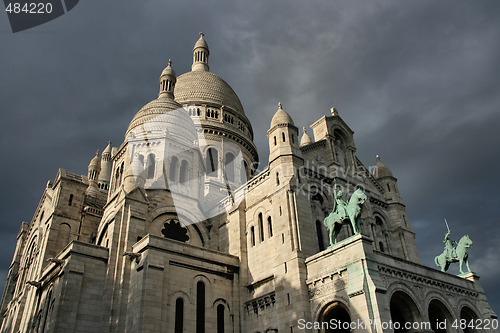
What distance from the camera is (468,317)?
2723 cm

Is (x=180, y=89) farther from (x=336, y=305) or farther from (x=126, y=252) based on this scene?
(x=336, y=305)

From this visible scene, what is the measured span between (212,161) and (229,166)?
2.07 m

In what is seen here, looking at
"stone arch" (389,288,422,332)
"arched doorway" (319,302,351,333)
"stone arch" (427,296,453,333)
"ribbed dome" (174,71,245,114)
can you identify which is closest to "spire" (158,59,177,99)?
"ribbed dome" (174,71,245,114)

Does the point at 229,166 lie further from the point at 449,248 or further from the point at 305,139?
the point at 449,248

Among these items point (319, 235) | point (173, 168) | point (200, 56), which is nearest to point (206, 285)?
point (319, 235)

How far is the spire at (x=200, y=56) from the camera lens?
58.6 metres

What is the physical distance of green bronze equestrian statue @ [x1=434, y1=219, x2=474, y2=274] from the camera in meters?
28.5

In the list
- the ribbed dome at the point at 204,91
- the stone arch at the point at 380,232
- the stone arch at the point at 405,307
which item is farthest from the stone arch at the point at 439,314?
the ribbed dome at the point at 204,91

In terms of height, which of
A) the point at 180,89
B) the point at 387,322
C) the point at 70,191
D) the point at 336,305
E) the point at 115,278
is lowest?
the point at 387,322

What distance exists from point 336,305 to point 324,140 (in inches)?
583

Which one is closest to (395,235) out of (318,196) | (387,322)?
(318,196)

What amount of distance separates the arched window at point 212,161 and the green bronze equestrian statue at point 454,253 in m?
22.9

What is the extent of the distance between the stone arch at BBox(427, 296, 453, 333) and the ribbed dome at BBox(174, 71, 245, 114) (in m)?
33.4

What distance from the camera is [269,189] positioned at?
94.9 ft
